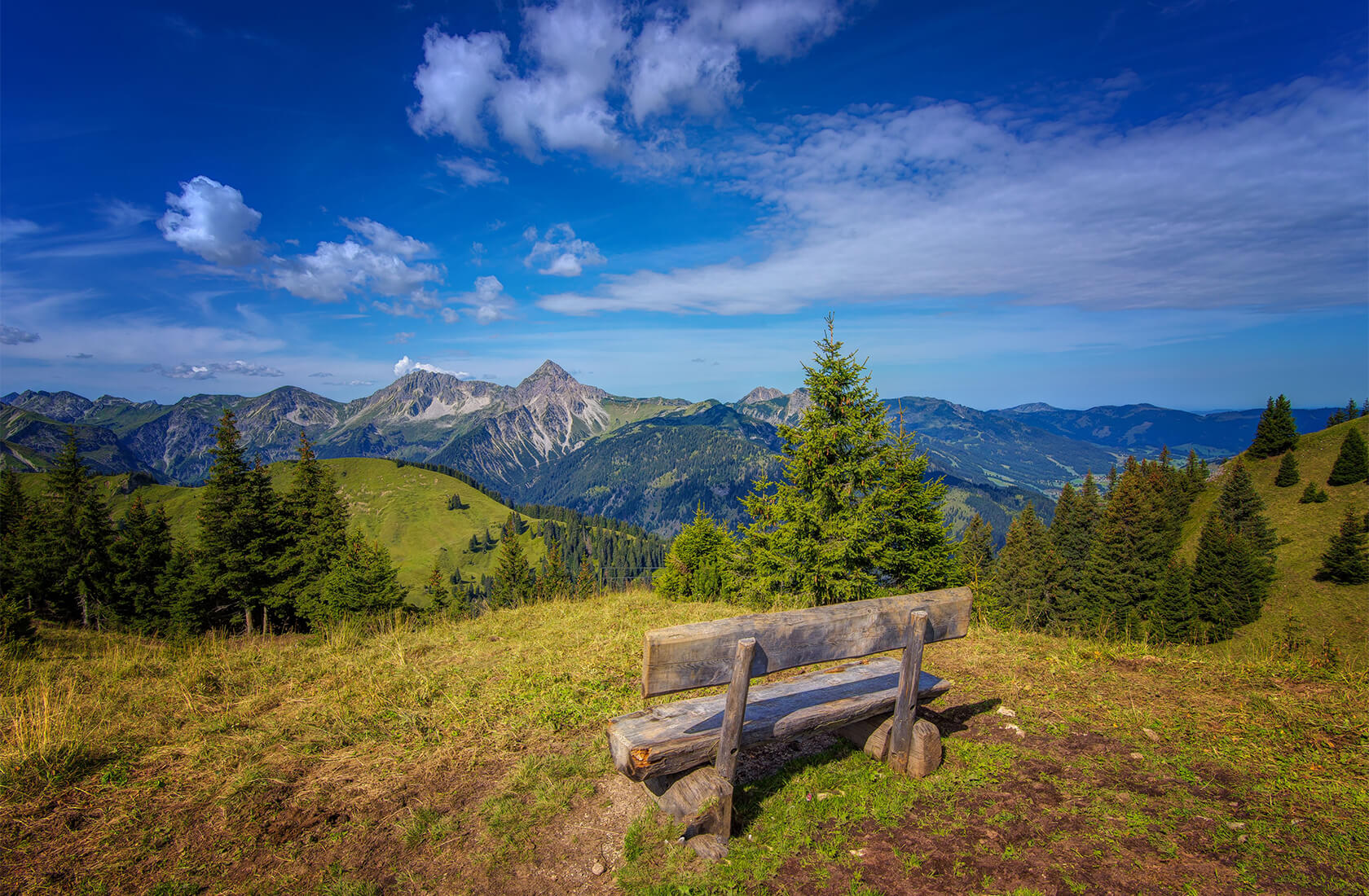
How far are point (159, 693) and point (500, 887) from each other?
20.6 feet

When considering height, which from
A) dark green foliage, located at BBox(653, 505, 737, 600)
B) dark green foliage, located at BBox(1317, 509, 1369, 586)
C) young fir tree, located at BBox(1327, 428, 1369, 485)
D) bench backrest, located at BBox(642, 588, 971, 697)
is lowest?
dark green foliage, located at BBox(1317, 509, 1369, 586)

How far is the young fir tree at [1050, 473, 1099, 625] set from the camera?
5238 centimetres

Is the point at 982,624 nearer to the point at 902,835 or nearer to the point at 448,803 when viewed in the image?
the point at 902,835

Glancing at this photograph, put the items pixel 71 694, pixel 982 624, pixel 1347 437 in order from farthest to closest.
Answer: pixel 1347 437, pixel 982 624, pixel 71 694

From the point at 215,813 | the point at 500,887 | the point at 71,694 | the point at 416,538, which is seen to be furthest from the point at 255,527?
the point at 416,538

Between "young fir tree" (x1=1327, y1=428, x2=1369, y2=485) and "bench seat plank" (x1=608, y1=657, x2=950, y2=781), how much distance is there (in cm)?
9010

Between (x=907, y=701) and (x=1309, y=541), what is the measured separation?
80821 mm

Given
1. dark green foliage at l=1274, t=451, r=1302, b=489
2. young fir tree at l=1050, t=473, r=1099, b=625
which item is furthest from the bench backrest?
dark green foliage at l=1274, t=451, r=1302, b=489

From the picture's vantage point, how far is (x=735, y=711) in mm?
4562

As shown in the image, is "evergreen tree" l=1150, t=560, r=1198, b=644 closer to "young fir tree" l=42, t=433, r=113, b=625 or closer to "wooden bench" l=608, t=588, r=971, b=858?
"wooden bench" l=608, t=588, r=971, b=858

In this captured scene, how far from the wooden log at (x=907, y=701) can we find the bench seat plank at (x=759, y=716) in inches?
6.3

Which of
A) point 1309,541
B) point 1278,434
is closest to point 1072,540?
point 1309,541

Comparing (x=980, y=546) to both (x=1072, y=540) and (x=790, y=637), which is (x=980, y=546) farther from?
(x=790, y=637)

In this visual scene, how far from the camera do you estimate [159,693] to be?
711 cm
